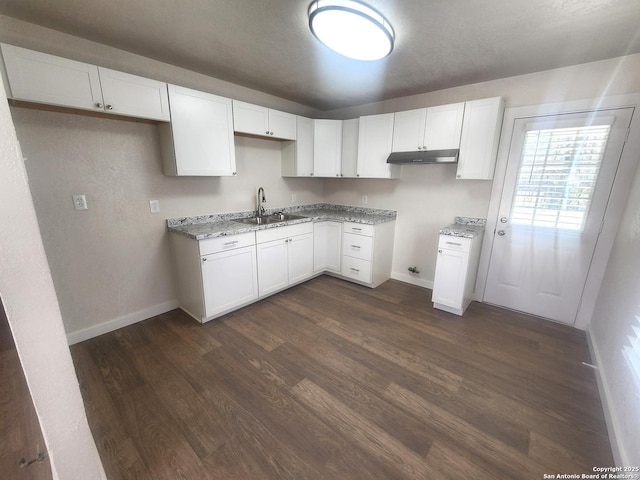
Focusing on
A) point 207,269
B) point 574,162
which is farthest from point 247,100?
point 574,162

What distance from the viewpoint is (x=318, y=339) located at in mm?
2400

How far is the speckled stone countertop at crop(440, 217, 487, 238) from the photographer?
2682 millimetres

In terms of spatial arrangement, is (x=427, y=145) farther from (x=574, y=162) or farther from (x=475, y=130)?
(x=574, y=162)

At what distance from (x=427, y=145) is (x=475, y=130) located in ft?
1.53

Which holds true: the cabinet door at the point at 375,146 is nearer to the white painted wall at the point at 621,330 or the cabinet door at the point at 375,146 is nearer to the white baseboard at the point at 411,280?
the white baseboard at the point at 411,280

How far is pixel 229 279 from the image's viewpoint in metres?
2.68

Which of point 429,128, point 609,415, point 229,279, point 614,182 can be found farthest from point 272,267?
point 614,182

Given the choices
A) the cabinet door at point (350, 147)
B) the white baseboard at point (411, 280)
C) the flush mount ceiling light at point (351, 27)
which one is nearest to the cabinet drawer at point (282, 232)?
the cabinet door at point (350, 147)

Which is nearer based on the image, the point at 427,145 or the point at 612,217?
the point at 612,217

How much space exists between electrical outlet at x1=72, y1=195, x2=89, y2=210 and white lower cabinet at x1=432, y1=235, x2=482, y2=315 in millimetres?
3267

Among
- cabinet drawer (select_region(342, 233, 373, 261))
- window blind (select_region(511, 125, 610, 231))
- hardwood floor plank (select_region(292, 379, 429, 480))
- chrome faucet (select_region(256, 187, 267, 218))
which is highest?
window blind (select_region(511, 125, 610, 231))

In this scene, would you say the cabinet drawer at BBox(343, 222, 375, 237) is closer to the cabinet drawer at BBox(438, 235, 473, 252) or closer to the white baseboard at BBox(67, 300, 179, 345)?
the cabinet drawer at BBox(438, 235, 473, 252)

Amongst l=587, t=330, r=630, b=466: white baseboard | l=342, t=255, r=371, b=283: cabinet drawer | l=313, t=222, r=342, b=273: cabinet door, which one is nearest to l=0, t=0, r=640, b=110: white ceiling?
l=313, t=222, r=342, b=273: cabinet door

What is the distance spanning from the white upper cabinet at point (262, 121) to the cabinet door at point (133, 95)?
0.69 metres
